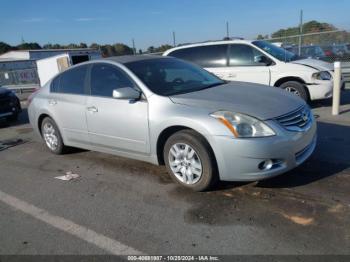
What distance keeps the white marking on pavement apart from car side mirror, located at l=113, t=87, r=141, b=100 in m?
1.62

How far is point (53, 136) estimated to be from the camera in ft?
20.5

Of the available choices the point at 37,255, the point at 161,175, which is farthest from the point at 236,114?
the point at 37,255

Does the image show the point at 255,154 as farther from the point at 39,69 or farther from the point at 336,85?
the point at 39,69

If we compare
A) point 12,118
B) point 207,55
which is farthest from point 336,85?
point 12,118

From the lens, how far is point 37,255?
320cm

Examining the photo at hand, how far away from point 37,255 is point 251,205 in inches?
83.6

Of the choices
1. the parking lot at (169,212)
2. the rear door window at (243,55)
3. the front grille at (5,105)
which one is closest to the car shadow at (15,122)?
the front grille at (5,105)

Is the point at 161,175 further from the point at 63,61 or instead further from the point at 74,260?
the point at 63,61

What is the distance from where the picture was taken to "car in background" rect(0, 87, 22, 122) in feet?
33.5

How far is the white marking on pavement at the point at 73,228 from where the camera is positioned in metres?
3.18

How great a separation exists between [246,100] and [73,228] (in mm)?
2345

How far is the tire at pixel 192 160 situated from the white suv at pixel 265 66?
514 centimetres

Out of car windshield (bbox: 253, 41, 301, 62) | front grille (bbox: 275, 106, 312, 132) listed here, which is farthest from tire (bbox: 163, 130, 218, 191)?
car windshield (bbox: 253, 41, 301, 62)

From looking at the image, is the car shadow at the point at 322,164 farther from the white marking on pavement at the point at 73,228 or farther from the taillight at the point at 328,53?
the taillight at the point at 328,53
